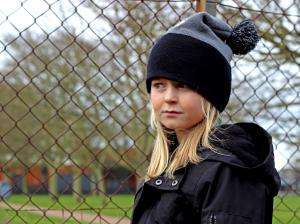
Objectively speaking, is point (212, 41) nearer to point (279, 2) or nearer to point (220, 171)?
point (220, 171)

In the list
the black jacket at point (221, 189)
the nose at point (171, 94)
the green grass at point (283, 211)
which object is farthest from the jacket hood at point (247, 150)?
the green grass at point (283, 211)

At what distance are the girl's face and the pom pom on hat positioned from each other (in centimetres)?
→ 24

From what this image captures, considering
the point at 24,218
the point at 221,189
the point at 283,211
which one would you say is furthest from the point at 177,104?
the point at 283,211

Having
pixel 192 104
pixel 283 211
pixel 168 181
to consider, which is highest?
pixel 192 104

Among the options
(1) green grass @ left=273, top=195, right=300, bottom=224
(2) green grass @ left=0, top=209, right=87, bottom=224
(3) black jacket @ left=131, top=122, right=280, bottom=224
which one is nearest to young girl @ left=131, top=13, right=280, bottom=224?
(3) black jacket @ left=131, top=122, right=280, bottom=224

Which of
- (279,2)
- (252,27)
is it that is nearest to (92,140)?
(279,2)

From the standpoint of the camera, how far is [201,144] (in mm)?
1807

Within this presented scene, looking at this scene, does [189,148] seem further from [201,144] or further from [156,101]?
[156,101]

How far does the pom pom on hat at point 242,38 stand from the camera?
194 cm

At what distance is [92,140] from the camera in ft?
29.7

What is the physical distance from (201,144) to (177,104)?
0.13 m

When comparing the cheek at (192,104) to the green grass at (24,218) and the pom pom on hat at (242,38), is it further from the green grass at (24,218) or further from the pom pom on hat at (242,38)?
the green grass at (24,218)

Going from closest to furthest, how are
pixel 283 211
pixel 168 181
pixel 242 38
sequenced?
pixel 168 181, pixel 242 38, pixel 283 211

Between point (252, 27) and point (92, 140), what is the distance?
719cm
